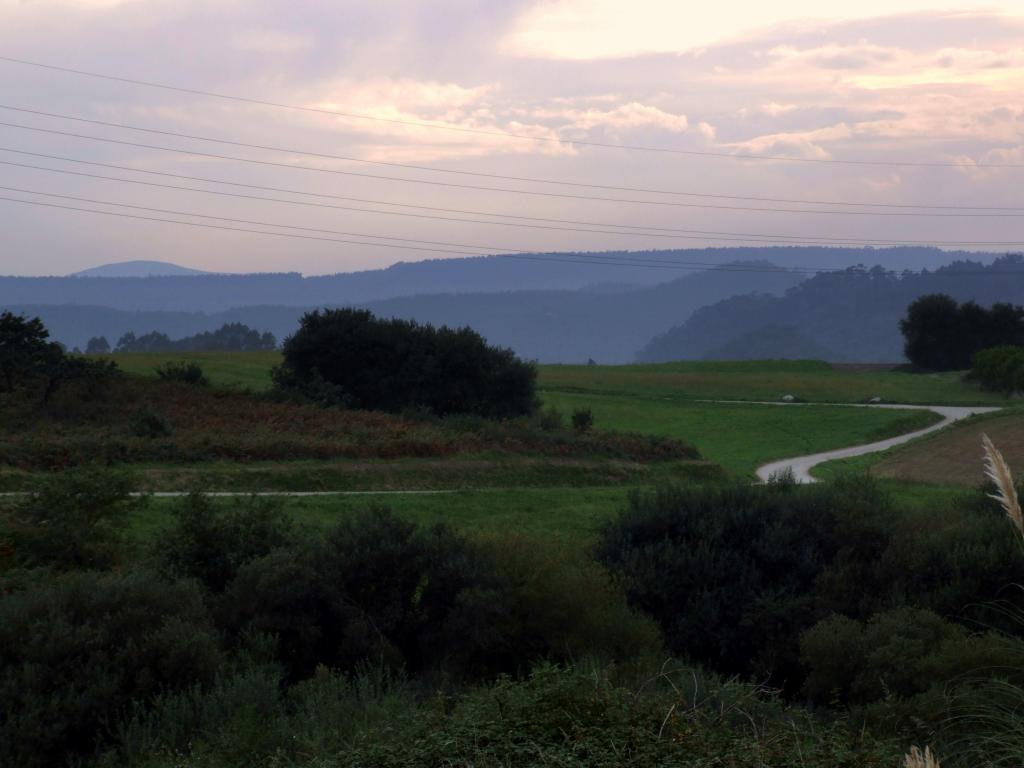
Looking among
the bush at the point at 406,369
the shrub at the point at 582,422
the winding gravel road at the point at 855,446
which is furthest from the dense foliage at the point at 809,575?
the bush at the point at 406,369

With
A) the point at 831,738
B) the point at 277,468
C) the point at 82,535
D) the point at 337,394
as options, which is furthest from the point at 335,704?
the point at 337,394

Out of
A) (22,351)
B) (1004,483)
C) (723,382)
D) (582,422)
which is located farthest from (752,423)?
(1004,483)

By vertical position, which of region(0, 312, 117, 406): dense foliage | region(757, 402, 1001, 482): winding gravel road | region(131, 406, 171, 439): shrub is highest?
region(0, 312, 117, 406): dense foliage

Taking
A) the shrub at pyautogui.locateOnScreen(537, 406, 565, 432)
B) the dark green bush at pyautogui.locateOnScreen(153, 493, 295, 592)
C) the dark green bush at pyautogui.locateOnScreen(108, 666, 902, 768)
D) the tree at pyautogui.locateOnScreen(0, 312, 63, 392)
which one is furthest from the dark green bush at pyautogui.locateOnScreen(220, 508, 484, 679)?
the tree at pyautogui.locateOnScreen(0, 312, 63, 392)

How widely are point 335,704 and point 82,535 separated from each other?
7.65 metres

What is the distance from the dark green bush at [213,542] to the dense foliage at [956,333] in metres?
78.6

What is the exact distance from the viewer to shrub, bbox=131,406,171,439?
27.2 meters

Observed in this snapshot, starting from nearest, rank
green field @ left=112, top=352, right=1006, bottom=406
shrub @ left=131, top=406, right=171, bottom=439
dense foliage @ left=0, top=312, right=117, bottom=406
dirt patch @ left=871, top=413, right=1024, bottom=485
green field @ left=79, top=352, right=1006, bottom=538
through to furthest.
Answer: green field @ left=79, top=352, right=1006, bottom=538 < shrub @ left=131, top=406, right=171, bottom=439 < dense foliage @ left=0, top=312, right=117, bottom=406 < dirt patch @ left=871, top=413, right=1024, bottom=485 < green field @ left=112, top=352, right=1006, bottom=406

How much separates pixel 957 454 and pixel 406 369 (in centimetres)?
1968

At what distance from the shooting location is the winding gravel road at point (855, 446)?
36713mm

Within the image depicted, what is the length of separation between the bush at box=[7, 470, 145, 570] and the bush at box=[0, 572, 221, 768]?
3.70 m

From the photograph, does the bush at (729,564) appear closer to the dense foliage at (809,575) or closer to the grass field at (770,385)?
the dense foliage at (809,575)

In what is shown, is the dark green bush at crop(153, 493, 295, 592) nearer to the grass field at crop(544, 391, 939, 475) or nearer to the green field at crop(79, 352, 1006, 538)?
the green field at crop(79, 352, 1006, 538)

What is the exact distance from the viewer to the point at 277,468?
25094mm
